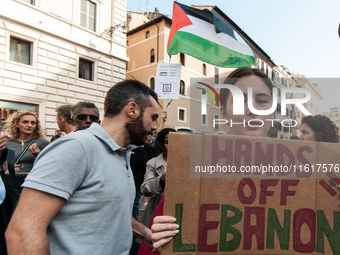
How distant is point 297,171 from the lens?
0.97 meters

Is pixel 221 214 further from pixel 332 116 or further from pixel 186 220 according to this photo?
pixel 332 116

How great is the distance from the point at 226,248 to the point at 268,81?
25.1 inches

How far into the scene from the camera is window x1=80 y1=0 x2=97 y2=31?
11.3 meters

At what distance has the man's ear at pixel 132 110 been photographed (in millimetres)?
1377

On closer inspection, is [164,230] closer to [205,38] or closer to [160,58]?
[205,38]

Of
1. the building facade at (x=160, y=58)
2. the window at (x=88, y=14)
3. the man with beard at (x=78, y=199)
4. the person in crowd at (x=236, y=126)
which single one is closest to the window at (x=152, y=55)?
the building facade at (x=160, y=58)

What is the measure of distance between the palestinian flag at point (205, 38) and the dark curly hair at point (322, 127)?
3.91 meters

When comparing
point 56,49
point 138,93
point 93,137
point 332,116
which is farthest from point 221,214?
point 56,49

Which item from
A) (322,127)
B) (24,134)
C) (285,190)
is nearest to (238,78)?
(322,127)

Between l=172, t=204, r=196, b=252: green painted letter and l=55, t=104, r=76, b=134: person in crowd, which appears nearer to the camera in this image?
l=172, t=204, r=196, b=252: green painted letter

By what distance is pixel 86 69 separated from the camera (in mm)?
11336

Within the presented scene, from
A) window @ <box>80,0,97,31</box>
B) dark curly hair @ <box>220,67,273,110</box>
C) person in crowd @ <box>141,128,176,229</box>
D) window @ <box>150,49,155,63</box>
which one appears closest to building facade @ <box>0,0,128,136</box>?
window @ <box>80,0,97,31</box>

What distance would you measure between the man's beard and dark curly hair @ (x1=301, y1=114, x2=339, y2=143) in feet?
2.53

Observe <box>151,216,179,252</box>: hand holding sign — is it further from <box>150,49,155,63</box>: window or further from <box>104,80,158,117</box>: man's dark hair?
<box>150,49,155,63</box>: window
